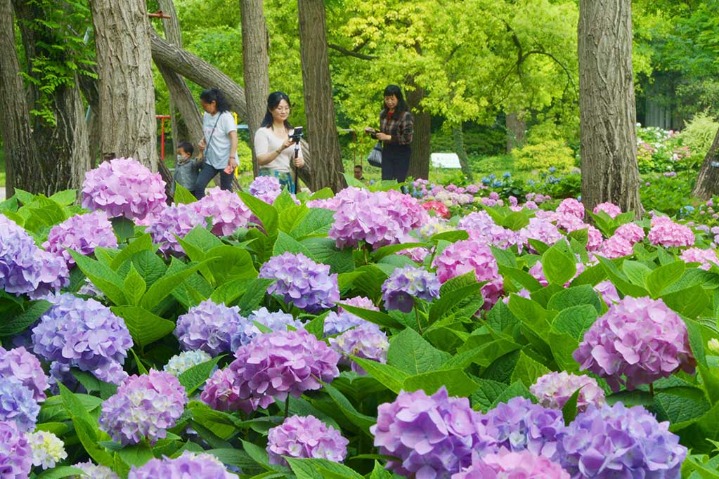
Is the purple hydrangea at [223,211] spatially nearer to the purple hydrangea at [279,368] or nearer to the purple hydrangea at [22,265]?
the purple hydrangea at [22,265]

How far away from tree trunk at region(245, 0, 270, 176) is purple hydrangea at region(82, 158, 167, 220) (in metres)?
10.6

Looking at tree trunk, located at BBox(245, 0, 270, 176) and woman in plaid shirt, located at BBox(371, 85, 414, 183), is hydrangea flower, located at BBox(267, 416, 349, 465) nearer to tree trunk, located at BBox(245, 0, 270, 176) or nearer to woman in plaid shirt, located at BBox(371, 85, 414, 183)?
woman in plaid shirt, located at BBox(371, 85, 414, 183)

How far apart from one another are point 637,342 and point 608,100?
6.83 meters

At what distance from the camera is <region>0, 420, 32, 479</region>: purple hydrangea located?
4.77 feet

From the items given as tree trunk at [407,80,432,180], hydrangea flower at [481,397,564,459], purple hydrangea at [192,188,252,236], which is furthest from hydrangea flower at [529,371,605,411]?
tree trunk at [407,80,432,180]

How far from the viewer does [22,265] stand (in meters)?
2.25

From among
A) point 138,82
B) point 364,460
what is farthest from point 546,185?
point 364,460

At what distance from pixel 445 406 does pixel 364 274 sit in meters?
1.51

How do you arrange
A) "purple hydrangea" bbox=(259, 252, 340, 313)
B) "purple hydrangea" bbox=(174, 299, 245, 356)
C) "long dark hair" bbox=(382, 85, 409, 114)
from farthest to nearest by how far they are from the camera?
"long dark hair" bbox=(382, 85, 409, 114) → "purple hydrangea" bbox=(259, 252, 340, 313) → "purple hydrangea" bbox=(174, 299, 245, 356)

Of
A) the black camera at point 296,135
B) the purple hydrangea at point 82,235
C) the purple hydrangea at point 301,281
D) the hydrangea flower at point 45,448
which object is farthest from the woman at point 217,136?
the hydrangea flower at point 45,448

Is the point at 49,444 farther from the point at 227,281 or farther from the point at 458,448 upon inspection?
the point at 227,281

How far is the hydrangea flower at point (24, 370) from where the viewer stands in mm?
1810

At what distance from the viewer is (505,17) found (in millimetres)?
17500

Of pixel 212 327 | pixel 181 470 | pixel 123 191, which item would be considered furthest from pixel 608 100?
pixel 181 470
